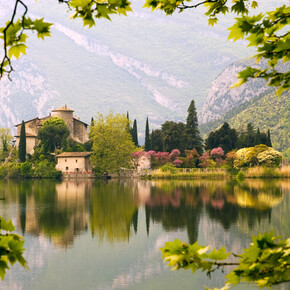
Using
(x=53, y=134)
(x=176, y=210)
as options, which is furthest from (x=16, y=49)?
(x=53, y=134)

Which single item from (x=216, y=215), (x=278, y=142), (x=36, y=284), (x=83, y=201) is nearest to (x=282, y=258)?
(x=36, y=284)

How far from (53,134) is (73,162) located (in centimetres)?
603

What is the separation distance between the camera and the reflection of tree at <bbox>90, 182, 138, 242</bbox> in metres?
24.4

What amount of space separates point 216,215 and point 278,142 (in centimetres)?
7849

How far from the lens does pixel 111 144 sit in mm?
67688

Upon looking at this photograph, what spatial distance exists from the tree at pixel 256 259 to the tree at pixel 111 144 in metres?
64.0

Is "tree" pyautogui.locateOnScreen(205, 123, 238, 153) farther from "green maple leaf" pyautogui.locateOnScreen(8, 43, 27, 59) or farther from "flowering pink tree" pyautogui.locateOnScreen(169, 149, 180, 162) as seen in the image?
"green maple leaf" pyautogui.locateOnScreen(8, 43, 27, 59)

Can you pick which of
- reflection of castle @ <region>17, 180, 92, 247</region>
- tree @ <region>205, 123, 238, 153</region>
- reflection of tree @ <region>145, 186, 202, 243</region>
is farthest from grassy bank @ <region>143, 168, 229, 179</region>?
reflection of castle @ <region>17, 180, 92, 247</region>

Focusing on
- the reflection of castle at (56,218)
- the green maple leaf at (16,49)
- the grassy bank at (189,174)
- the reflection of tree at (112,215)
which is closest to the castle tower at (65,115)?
the grassy bank at (189,174)

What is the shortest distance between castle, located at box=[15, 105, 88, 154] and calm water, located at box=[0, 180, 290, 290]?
128ft

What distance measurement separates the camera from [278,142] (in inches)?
4077

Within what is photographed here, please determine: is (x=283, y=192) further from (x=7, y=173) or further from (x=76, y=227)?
(x=7, y=173)

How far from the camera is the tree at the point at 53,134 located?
75.1 metres

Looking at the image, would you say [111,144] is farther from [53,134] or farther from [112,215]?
[112,215]
